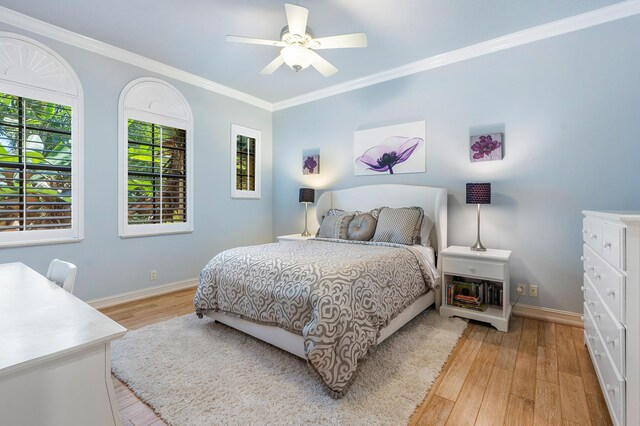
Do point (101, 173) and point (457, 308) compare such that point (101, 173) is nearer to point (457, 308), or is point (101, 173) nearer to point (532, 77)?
point (457, 308)

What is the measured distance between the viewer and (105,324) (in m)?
0.92

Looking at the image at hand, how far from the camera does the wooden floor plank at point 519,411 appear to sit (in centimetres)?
156

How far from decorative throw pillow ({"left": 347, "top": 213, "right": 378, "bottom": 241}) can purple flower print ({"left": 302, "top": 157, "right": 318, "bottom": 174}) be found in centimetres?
142

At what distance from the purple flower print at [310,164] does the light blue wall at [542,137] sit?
1232mm

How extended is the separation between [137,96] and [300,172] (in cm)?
233

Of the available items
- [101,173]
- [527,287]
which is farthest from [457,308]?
[101,173]

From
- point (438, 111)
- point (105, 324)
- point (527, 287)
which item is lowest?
point (527, 287)

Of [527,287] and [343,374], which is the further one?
[527,287]

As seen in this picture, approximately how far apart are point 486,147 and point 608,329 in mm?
2057

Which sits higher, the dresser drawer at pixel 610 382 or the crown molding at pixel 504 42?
the crown molding at pixel 504 42

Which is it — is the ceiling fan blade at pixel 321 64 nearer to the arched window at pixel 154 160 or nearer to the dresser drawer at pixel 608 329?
the arched window at pixel 154 160

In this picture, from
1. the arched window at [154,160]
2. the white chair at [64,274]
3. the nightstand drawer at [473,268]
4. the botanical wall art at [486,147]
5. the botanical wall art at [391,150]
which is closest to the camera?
the white chair at [64,274]

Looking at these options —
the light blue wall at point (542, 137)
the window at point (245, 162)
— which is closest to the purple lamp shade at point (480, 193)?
the light blue wall at point (542, 137)

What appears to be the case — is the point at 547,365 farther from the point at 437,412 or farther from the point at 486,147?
the point at 486,147
